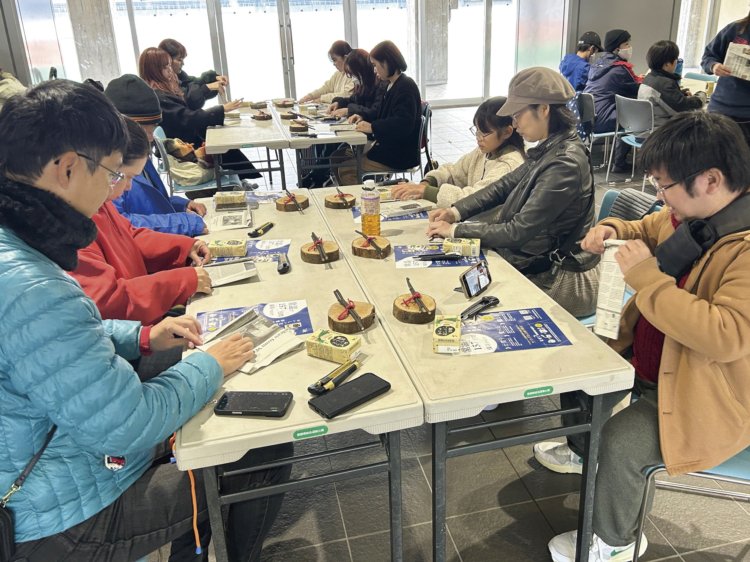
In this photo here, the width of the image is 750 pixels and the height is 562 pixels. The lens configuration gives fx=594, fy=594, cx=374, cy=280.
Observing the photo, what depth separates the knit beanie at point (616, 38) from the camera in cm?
595

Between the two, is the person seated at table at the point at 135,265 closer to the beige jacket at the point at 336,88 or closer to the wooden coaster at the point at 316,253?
the wooden coaster at the point at 316,253

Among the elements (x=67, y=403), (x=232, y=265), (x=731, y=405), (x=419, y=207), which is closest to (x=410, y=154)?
(x=419, y=207)

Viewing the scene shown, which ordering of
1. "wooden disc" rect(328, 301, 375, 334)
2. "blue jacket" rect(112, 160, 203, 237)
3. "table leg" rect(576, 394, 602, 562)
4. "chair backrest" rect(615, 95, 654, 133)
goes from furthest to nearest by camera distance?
"chair backrest" rect(615, 95, 654, 133) < "blue jacket" rect(112, 160, 203, 237) < "wooden disc" rect(328, 301, 375, 334) < "table leg" rect(576, 394, 602, 562)

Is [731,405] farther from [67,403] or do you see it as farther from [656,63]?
[656,63]

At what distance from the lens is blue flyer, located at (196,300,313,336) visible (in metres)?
1.60

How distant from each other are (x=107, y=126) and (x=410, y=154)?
3.46 meters

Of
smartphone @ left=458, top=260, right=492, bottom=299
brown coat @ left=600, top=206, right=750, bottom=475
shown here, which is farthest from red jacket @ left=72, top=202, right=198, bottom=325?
brown coat @ left=600, top=206, right=750, bottom=475

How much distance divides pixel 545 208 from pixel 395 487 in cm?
116

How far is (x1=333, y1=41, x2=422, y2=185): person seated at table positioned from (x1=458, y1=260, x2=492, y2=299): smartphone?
273 cm

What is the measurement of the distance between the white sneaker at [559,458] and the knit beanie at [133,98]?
80.4 inches

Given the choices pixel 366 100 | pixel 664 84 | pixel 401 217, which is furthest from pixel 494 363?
pixel 664 84

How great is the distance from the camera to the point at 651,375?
1.59m

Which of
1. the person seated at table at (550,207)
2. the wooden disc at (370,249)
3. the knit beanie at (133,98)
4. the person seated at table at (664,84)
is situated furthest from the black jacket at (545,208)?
the person seated at table at (664,84)

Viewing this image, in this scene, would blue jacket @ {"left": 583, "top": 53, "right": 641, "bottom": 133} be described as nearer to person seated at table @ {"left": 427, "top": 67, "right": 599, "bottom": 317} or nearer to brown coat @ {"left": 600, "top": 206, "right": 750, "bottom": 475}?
person seated at table @ {"left": 427, "top": 67, "right": 599, "bottom": 317}
